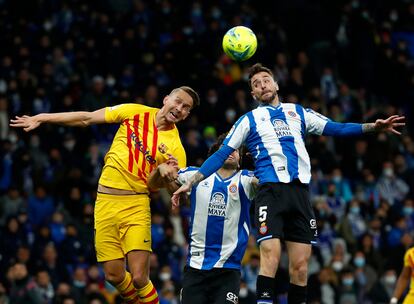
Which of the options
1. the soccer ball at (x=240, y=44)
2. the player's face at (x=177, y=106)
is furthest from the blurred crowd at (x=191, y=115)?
the soccer ball at (x=240, y=44)

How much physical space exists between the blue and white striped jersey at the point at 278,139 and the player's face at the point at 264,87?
12cm

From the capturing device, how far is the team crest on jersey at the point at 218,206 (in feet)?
36.9

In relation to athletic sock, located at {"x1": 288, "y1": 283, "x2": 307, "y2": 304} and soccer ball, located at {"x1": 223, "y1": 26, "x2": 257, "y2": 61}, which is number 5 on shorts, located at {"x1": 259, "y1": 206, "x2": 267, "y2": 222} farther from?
soccer ball, located at {"x1": 223, "y1": 26, "x2": 257, "y2": 61}

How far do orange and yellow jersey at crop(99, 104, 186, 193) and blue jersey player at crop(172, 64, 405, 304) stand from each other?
→ 119 cm

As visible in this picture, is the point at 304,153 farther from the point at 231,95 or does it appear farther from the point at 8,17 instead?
the point at 8,17

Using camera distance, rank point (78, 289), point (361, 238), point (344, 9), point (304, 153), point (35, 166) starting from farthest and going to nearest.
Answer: point (344, 9)
point (361, 238)
point (35, 166)
point (78, 289)
point (304, 153)

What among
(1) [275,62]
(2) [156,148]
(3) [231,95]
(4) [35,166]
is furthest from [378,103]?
(2) [156,148]

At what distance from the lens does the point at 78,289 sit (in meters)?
17.4

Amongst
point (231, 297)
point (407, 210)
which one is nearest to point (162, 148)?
point (231, 297)

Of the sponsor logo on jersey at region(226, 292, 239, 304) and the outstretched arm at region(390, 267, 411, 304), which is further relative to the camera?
the outstretched arm at region(390, 267, 411, 304)

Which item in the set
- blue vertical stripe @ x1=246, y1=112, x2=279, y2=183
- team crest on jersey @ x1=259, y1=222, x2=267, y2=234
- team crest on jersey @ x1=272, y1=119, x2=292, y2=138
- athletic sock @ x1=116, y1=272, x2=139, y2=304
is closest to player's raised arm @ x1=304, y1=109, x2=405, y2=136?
team crest on jersey @ x1=272, y1=119, x2=292, y2=138

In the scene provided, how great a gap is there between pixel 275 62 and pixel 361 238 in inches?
204

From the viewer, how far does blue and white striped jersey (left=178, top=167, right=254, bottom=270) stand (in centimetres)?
1116

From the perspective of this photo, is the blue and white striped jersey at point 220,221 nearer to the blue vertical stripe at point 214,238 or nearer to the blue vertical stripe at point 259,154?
the blue vertical stripe at point 214,238
